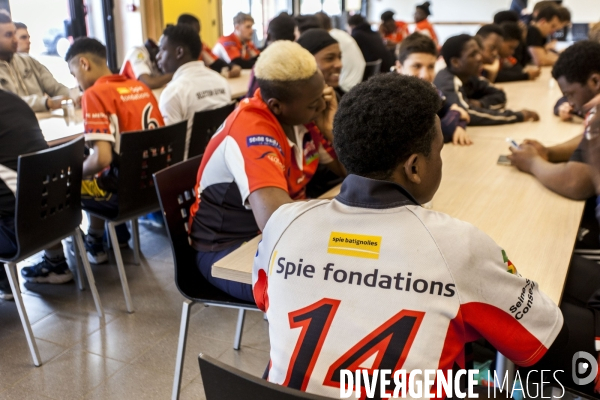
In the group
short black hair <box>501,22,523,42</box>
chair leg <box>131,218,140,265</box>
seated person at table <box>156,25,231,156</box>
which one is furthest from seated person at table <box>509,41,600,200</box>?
short black hair <box>501,22,523,42</box>

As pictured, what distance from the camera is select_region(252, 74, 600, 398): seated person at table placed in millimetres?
947

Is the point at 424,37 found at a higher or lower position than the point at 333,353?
higher

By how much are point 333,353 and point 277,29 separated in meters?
4.21

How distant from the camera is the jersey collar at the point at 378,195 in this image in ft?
3.34

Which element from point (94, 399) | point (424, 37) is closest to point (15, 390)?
point (94, 399)

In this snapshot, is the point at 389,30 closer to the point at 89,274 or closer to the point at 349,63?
the point at 349,63

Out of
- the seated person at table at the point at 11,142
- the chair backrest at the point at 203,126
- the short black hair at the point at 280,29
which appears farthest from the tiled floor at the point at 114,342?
the short black hair at the point at 280,29

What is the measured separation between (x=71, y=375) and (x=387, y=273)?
65.4 inches

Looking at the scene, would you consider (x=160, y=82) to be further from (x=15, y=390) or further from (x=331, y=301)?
(x=331, y=301)

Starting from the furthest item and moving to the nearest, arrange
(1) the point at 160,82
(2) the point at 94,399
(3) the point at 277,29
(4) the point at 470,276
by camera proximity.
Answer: (3) the point at 277,29 < (1) the point at 160,82 < (2) the point at 94,399 < (4) the point at 470,276

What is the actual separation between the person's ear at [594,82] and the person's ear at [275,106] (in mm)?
1243

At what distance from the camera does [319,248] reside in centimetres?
101
